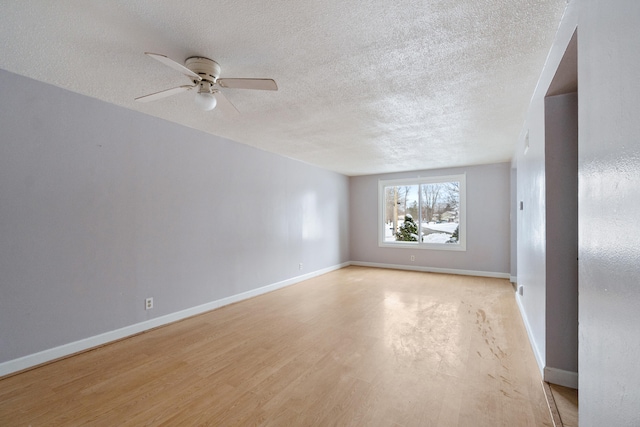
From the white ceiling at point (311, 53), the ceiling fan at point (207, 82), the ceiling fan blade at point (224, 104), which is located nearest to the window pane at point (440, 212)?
the white ceiling at point (311, 53)

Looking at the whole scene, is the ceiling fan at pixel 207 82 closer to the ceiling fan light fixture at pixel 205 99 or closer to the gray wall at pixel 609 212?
the ceiling fan light fixture at pixel 205 99

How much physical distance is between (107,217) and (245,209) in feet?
6.03

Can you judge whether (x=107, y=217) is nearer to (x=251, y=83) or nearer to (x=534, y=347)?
(x=251, y=83)

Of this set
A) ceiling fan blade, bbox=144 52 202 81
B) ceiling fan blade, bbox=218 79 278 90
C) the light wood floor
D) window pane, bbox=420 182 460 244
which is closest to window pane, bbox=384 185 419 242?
window pane, bbox=420 182 460 244

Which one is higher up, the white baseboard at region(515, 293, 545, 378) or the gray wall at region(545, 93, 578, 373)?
the gray wall at region(545, 93, 578, 373)

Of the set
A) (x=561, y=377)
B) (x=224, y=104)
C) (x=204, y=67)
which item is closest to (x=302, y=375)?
(x=561, y=377)

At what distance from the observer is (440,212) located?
635cm

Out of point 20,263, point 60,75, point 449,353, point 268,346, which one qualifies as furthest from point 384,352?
point 60,75

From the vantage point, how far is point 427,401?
1.87 metres

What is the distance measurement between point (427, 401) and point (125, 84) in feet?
11.6

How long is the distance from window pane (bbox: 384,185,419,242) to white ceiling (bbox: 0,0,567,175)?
3.36 metres

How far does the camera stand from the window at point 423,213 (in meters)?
6.16

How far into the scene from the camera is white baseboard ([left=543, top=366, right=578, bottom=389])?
6.47ft

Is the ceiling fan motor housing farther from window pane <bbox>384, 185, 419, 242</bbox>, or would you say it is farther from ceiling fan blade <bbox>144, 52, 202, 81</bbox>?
window pane <bbox>384, 185, 419, 242</bbox>
